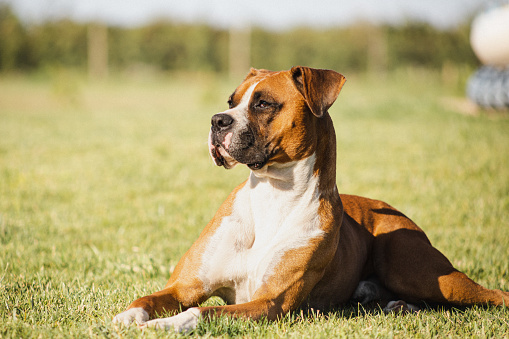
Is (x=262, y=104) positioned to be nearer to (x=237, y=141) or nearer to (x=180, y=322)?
(x=237, y=141)

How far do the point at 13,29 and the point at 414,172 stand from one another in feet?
115

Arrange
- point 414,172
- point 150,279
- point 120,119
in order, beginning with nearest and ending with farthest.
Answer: point 150,279 < point 414,172 < point 120,119

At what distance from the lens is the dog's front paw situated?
2.68m

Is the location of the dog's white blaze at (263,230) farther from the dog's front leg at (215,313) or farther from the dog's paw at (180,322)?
the dog's paw at (180,322)

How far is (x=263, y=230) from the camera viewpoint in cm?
314

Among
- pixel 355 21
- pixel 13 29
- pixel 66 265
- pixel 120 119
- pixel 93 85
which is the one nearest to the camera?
pixel 66 265

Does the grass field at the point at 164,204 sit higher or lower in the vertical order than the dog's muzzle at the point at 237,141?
lower

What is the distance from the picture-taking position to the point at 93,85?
31.6 m

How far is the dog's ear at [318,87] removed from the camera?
3025 millimetres

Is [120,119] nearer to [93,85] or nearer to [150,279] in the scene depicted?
[150,279]

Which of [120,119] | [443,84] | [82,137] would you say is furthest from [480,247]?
[443,84]

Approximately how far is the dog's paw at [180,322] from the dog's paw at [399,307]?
1390mm

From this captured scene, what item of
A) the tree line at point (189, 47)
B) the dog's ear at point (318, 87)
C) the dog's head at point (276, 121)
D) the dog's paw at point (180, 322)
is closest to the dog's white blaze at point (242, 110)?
the dog's head at point (276, 121)

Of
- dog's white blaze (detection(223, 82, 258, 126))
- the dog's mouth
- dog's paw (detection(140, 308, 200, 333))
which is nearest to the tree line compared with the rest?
dog's white blaze (detection(223, 82, 258, 126))
